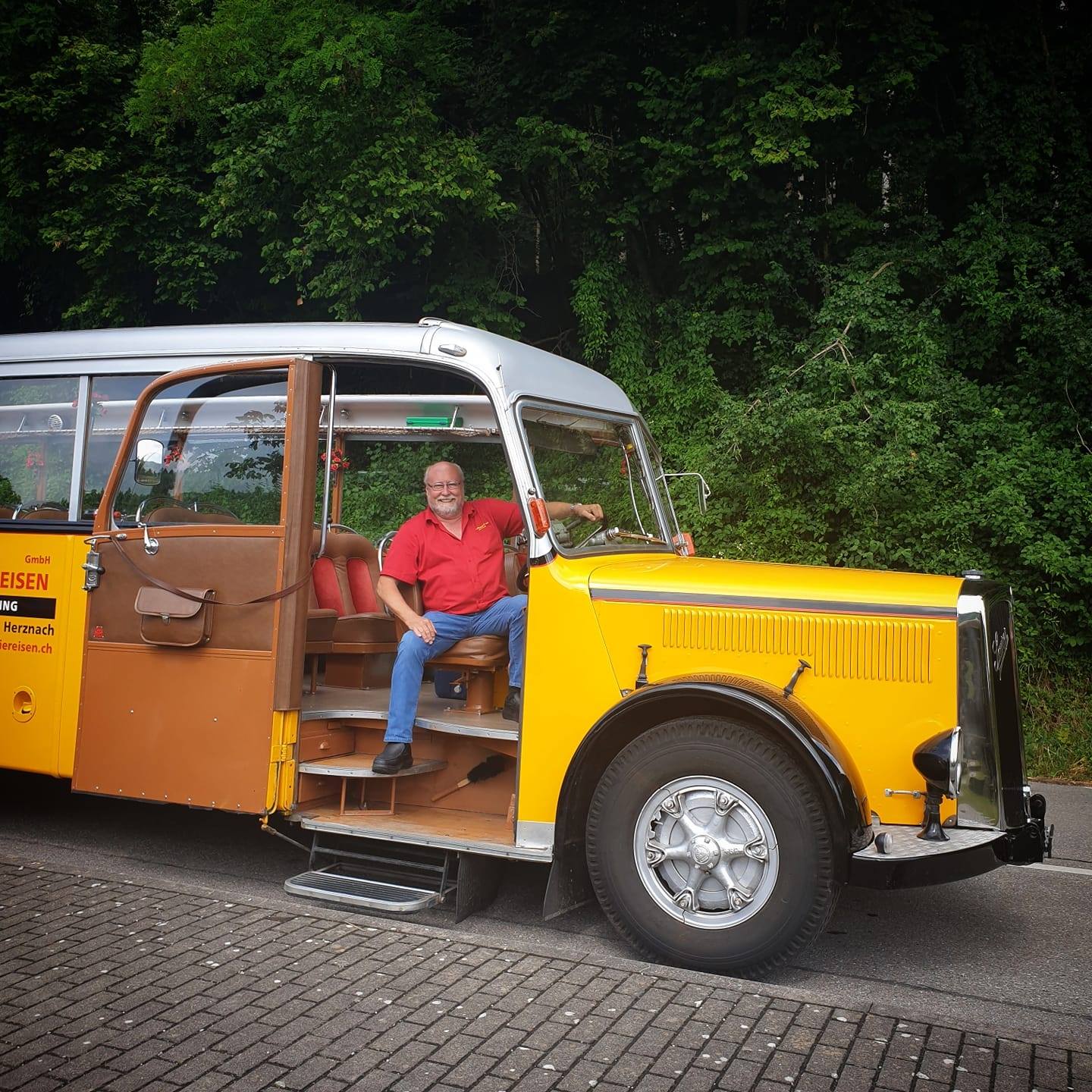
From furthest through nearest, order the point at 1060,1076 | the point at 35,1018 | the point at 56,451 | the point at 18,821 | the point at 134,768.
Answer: the point at 18,821 → the point at 56,451 → the point at 134,768 → the point at 35,1018 → the point at 1060,1076

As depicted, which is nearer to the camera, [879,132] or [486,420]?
[486,420]

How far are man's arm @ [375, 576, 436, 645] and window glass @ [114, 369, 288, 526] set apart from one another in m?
0.62

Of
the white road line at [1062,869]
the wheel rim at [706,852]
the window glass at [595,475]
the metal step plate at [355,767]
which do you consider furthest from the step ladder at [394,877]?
the white road line at [1062,869]

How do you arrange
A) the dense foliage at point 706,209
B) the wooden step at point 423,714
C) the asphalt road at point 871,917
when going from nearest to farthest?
the asphalt road at point 871,917 < the wooden step at point 423,714 < the dense foliage at point 706,209

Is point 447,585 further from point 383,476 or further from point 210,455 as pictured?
point 383,476

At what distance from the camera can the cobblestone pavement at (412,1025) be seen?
3.48m

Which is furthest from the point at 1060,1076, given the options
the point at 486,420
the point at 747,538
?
the point at 747,538

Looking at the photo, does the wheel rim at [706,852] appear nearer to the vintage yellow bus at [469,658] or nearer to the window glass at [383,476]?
the vintage yellow bus at [469,658]

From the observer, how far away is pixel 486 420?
6.12 metres

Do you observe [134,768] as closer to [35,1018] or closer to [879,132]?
[35,1018]

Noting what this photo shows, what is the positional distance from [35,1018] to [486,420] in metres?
3.48

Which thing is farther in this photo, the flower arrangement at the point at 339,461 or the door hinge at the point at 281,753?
the flower arrangement at the point at 339,461

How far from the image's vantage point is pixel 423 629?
5371 millimetres

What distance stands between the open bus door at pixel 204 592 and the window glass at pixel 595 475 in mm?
1082
